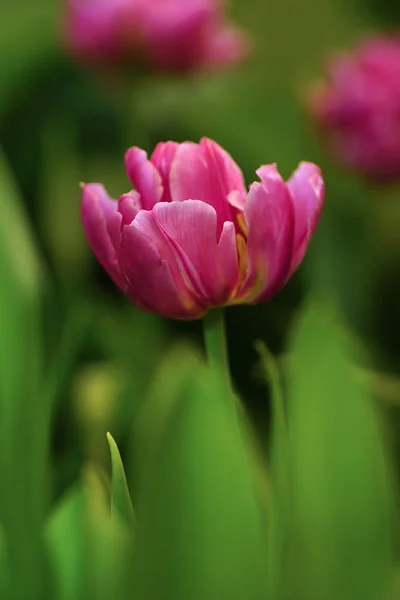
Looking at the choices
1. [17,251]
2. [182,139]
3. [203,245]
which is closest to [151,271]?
[203,245]

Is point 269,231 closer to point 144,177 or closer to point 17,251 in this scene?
point 144,177

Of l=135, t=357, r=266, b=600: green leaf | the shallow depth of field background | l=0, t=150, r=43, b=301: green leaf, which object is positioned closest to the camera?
l=135, t=357, r=266, b=600: green leaf

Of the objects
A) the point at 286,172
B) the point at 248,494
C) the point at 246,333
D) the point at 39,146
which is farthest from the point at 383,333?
the point at 248,494

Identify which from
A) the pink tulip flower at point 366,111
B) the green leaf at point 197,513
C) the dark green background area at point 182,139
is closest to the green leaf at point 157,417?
the green leaf at point 197,513

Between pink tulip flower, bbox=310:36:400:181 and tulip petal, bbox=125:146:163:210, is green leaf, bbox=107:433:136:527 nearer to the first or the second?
tulip petal, bbox=125:146:163:210

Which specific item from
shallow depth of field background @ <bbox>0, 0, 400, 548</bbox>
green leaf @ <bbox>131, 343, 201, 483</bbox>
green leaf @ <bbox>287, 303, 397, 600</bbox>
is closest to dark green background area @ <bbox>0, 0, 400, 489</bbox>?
shallow depth of field background @ <bbox>0, 0, 400, 548</bbox>
